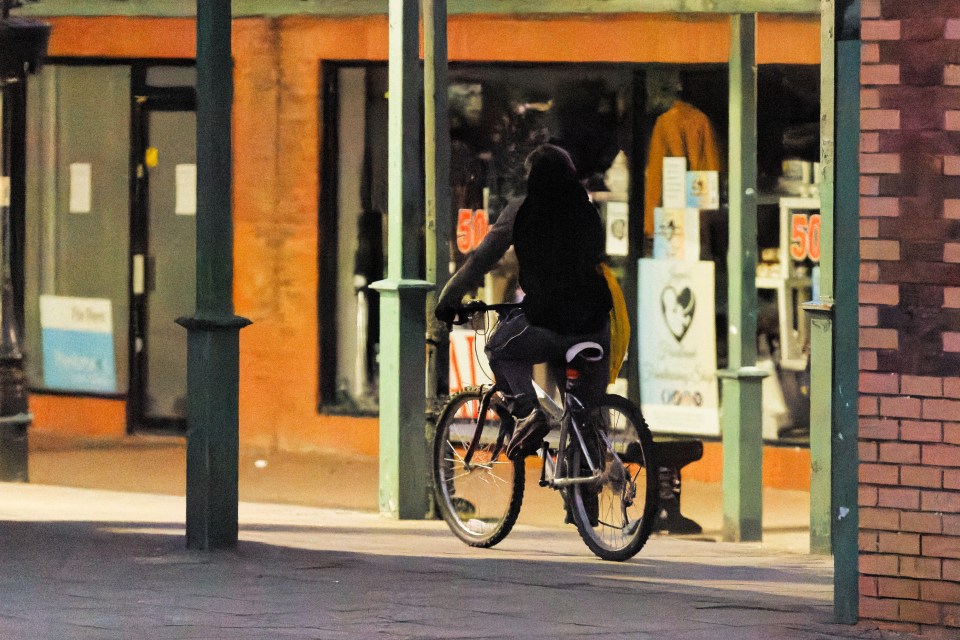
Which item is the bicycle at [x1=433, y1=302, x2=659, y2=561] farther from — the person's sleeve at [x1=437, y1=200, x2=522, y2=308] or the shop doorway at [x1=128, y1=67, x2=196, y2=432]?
the shop doorway at [x1=128, y1=67, x2=196, y2=432]

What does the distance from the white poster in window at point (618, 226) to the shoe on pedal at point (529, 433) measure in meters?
4.42

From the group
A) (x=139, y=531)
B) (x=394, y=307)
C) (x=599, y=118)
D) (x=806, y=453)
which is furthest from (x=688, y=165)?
(x=139, y=531)

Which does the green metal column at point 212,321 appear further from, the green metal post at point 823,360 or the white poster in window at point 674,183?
the white poster in window at point 674,183

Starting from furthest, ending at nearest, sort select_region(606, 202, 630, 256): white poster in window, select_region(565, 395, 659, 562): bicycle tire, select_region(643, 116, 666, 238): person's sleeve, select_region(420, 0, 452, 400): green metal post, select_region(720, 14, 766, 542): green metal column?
select_region(606, 202, 630, 256): white poster in window < select_region(643, 116, 666, 238): person's sleeve < select_region(720, 14, 766, 542): green metal column < select_region(420, 0, 452, 400): green metal post < select_region(565, 395, 659, 562): bicycle tire

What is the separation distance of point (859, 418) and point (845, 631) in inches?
25.8

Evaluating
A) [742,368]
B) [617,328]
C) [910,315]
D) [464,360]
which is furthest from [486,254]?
→ [464,360]

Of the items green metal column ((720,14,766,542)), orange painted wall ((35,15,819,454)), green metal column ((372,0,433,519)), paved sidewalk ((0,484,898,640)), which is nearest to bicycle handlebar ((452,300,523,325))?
paved sidewalk ((0,484,898,640))

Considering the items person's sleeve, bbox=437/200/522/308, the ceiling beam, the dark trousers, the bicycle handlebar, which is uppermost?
the ceiling beam

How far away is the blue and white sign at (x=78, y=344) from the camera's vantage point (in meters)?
14.6

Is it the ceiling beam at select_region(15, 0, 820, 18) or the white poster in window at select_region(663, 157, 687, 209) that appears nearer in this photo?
the ceiling beam at select_region(15, 0, 820, 18)

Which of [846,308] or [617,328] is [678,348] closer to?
[617,328]

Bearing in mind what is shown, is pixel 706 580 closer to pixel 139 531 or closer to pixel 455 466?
Result: pixel 455 466

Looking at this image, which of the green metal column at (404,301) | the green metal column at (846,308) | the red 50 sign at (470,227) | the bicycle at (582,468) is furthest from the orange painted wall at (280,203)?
the green metal column at (846,308)

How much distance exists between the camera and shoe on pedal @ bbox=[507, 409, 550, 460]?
868 cm
